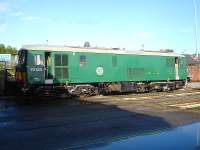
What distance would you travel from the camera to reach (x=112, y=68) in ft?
90.3

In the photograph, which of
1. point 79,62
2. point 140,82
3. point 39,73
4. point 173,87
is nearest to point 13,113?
point 39,73

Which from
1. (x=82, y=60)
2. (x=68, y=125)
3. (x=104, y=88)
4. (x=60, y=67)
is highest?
(x=82, y=60)

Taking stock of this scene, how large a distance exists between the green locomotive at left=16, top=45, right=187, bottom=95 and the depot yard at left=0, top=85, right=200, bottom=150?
3.35 metres

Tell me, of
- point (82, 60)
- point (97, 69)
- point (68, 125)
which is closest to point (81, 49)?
point (82, 60)

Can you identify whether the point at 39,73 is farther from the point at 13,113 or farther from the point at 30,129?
the point at 30,129

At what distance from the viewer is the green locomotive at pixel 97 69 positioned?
2334 centimetres

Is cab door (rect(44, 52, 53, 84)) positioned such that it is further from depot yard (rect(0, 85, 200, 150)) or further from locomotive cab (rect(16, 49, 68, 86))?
depot yard (rect(0, 85, 200, 150))

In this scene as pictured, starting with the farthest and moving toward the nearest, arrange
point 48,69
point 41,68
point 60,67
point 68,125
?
point 60,67 → point 48,69 → point 41,68 → point 68,125

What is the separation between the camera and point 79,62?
83.8ft

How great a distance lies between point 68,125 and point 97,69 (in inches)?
512

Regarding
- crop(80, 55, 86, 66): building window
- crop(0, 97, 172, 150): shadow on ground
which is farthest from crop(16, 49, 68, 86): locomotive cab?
crop(0, 97, 172, 150): shadow on ground

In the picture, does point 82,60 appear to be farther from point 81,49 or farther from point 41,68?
point 41,68

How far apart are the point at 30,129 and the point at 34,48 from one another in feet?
36.9

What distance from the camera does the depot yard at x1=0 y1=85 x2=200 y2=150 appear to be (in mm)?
10898
